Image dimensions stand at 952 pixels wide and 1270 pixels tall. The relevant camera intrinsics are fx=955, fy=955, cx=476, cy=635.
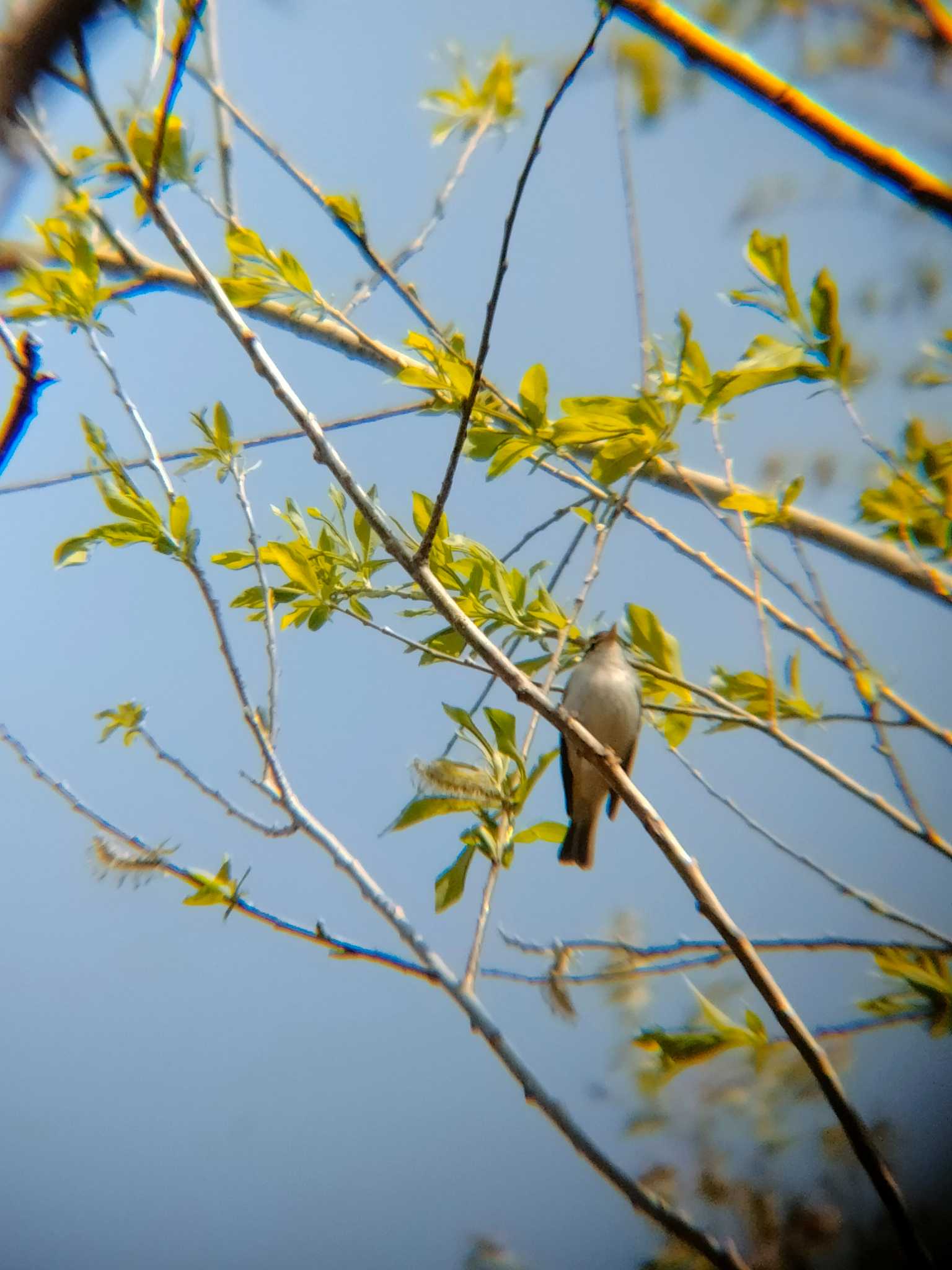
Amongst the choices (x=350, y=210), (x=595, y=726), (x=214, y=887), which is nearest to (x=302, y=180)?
(x=350, y=210)

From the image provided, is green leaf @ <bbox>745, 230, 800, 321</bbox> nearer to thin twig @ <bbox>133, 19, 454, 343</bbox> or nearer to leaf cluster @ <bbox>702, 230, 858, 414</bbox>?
leaf cluster @ <bbox>702, 230, 858, 414</bbox>

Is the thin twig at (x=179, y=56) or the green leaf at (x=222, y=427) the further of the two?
the green leaf at (x=222, y=427)

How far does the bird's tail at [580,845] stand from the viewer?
3523mm

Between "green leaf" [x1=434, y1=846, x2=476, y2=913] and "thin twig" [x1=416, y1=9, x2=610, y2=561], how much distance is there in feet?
1.97

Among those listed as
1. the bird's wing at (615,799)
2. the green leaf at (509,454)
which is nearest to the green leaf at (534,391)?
the green leaf at (509,454)

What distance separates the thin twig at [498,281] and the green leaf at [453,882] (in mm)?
600

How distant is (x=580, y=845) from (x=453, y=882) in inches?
74.7

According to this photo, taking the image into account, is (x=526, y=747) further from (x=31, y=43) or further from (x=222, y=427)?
(x=31, y=43)

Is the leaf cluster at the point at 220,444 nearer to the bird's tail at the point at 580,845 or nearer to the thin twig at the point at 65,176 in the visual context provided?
the thin twig at the point at 65,176

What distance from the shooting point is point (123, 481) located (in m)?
1.76

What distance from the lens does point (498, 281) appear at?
1.25m

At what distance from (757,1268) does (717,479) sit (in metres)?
1.87

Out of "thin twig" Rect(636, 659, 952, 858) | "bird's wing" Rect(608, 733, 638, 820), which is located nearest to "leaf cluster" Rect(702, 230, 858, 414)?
"thin twig" Rect(636, 659, 952, 858)

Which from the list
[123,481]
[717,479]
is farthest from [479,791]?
[717,479]
